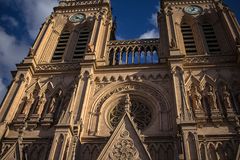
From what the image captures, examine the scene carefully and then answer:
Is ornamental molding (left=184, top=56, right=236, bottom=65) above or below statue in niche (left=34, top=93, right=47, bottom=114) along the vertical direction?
above

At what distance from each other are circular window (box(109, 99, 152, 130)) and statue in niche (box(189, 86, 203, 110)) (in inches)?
118

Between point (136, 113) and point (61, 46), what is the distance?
11275 millimetres

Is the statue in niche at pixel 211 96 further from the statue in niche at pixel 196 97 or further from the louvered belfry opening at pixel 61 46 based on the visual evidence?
the louvered belfry opening at pixel 61 46

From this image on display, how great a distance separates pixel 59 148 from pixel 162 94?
7.84 meters

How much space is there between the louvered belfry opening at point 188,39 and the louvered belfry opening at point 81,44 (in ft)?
29.6

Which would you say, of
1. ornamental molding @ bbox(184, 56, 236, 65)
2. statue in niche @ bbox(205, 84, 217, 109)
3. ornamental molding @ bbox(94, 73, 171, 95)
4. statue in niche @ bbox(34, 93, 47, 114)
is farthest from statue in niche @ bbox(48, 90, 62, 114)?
statue in niche @ bbox(205, 84, 217, 109)

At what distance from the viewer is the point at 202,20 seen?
27.9 metres

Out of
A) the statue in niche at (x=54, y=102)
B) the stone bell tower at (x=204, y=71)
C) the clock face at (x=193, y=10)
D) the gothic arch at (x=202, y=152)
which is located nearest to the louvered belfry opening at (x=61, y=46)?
the statue in niche at (x=54, y=102)

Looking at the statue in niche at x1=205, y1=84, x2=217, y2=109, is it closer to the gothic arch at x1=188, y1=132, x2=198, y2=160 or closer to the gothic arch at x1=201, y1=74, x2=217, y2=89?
the gothic arch at x1=201, y1=74, x2=217, y2=89

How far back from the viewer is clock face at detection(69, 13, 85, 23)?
2966cm

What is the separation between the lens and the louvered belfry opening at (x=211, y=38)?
24016 millimetres

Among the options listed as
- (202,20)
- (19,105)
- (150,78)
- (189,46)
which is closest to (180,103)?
(150,78)

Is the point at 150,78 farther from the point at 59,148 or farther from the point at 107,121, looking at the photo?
the point at 59,148

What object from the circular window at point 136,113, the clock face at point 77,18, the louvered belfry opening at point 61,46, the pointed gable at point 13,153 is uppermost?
the clock face at point 77,18
